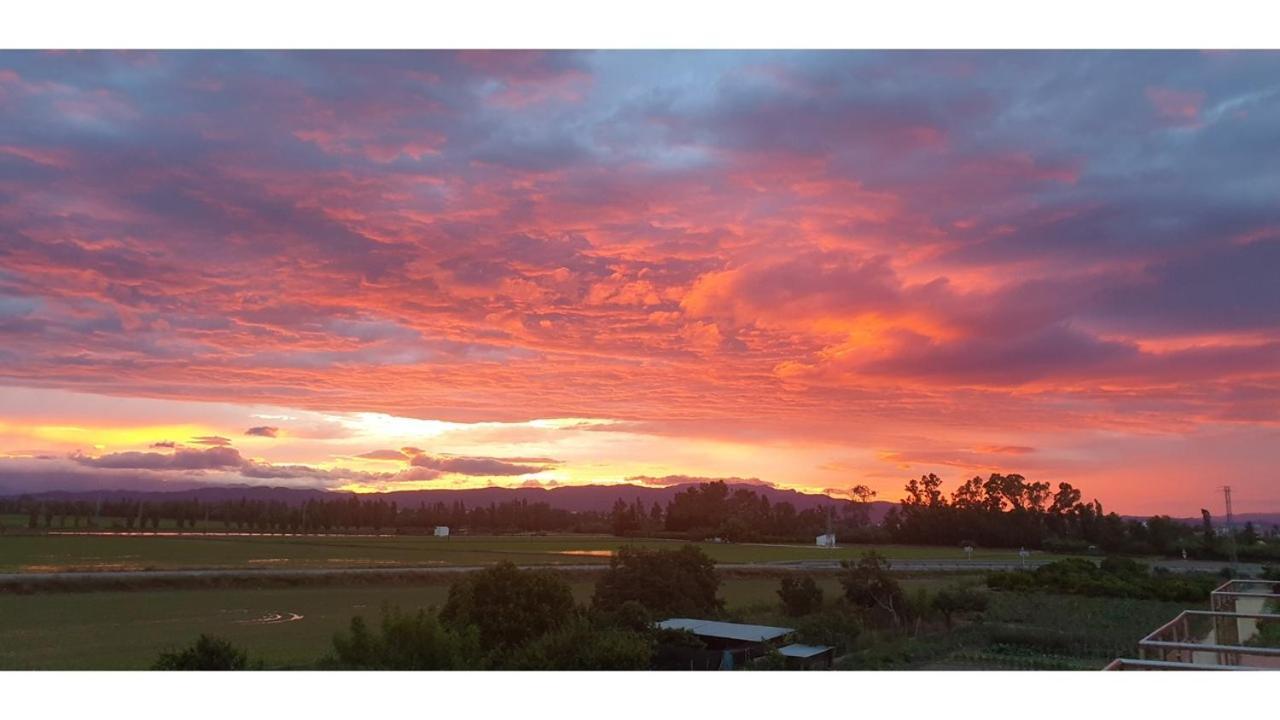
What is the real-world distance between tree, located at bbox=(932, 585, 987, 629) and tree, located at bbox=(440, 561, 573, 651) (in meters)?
14.3

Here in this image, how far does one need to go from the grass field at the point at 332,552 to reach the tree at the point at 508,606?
22.9 meters

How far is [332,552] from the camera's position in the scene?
52.4 meters

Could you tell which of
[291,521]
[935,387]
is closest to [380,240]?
[935,387]

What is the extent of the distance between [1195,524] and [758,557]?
913 inches

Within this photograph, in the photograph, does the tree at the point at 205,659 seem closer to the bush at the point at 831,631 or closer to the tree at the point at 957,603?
the bush at the point at 831,631

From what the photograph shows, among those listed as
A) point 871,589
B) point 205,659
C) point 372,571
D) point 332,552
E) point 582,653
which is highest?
point 582,653

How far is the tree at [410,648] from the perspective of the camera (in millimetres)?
13664

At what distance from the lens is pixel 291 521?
73.6 meters

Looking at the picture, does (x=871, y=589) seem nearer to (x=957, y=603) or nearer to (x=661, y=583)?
A: (x=957, y=603)

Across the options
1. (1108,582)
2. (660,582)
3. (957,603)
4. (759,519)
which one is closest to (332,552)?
(759,519)

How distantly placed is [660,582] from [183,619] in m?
14.4

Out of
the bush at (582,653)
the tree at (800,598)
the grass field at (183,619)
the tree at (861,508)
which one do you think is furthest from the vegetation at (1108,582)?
the bush at (582,653)

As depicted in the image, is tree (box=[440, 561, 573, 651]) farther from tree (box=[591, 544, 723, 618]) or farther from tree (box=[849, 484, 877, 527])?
tree (box=[849, 484, 877, 527])

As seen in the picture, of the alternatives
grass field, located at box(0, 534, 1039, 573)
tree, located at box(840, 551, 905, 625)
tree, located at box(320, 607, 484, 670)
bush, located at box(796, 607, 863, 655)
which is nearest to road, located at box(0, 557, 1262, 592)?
grass field, located at box(0, 534, 1039, 573)
